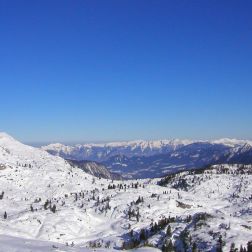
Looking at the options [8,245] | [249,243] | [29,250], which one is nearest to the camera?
[29,250]

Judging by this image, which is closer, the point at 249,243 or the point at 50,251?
the point at 50,251

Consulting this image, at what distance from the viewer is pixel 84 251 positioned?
276 feet

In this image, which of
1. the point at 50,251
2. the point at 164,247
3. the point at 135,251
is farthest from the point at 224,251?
the point at 50,251

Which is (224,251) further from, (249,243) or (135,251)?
(135,251)

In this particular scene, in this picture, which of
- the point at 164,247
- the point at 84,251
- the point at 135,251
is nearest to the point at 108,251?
the point at 84,251

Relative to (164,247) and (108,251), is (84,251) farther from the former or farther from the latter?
(164,247)

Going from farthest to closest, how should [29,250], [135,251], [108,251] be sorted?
[135,251], [108,251], [29,250]

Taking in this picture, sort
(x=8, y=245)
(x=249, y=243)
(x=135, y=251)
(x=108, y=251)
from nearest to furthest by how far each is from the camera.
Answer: (x=8, y=245), (x=108, y=251), (x=135, y=251), (x=249, y=243)

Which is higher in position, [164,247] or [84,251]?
[84,251]

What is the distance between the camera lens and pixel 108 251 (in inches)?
3536

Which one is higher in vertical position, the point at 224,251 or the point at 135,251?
the point at 135,251

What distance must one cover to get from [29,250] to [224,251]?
141 meters

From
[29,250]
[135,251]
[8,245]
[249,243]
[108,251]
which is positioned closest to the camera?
[29,250]

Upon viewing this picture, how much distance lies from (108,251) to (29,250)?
19.9 meters
